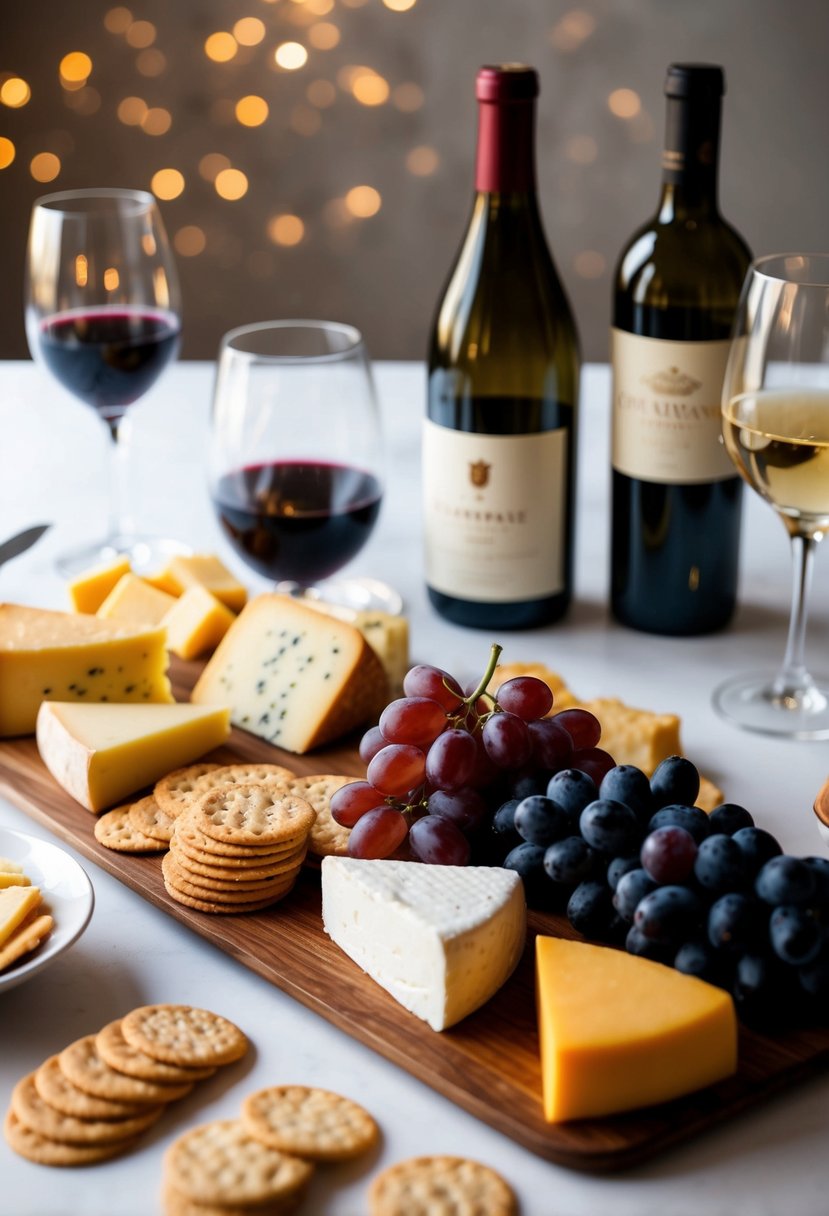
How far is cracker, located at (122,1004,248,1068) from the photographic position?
73 cm

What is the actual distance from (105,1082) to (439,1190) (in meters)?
0.18

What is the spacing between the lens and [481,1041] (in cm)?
76

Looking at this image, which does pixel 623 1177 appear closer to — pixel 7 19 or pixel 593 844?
pixel 593 844

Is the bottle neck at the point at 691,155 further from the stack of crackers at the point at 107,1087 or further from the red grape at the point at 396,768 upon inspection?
the stack of crackers at the point at 107,1087

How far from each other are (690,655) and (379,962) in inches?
23.2

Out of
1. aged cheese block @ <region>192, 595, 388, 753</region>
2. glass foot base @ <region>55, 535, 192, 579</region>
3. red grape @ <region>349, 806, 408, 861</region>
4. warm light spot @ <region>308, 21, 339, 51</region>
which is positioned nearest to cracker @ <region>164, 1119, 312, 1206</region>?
red grape @ <region>349, 806, 408, 861</region>

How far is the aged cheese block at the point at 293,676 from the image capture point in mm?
1111

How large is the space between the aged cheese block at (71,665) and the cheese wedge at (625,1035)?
519 mm

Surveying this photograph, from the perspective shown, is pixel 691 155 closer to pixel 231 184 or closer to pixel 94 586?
pixel 94 586

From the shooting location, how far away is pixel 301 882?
92 centimetres

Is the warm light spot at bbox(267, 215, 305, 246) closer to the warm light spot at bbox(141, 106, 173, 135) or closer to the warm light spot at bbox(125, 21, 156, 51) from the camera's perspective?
the warm light spot at bbox(141, 106, 173, 135)

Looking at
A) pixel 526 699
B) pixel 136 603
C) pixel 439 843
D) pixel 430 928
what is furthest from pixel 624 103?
pixel 430 928

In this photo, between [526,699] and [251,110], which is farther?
[251,110]

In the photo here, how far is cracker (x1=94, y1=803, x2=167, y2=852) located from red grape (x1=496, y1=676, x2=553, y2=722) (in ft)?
0.82
